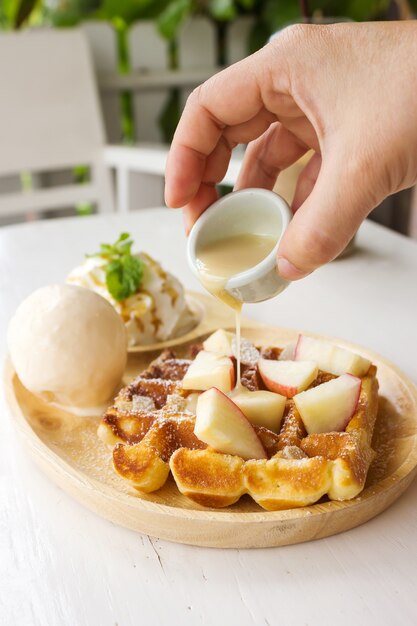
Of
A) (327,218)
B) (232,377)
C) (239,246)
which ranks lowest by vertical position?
(232,377)

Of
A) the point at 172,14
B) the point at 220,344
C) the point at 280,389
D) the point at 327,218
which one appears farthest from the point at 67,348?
the point at 172,14

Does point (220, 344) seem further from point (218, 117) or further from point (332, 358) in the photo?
point (218, 117)

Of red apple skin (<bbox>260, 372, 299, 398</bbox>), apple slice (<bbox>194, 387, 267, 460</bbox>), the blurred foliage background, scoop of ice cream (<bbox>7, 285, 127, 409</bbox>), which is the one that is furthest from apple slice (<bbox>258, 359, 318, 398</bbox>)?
the blurred foliage background

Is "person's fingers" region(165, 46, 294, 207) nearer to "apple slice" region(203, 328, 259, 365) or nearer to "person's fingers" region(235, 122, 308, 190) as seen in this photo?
"person's fingers" region(235, 122, 308, 190)

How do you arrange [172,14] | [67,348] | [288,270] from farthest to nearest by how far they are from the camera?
[172,14] → [67,348] → [288,270]

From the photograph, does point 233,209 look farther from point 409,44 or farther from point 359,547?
point 359,547

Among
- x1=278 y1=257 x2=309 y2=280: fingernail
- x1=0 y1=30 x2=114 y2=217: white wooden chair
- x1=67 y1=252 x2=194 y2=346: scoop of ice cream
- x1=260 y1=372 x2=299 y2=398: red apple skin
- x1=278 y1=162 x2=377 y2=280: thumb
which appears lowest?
x1=0 y1=30 x2=114 y2=217: white wooden chair

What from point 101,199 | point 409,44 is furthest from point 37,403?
point 101,199
